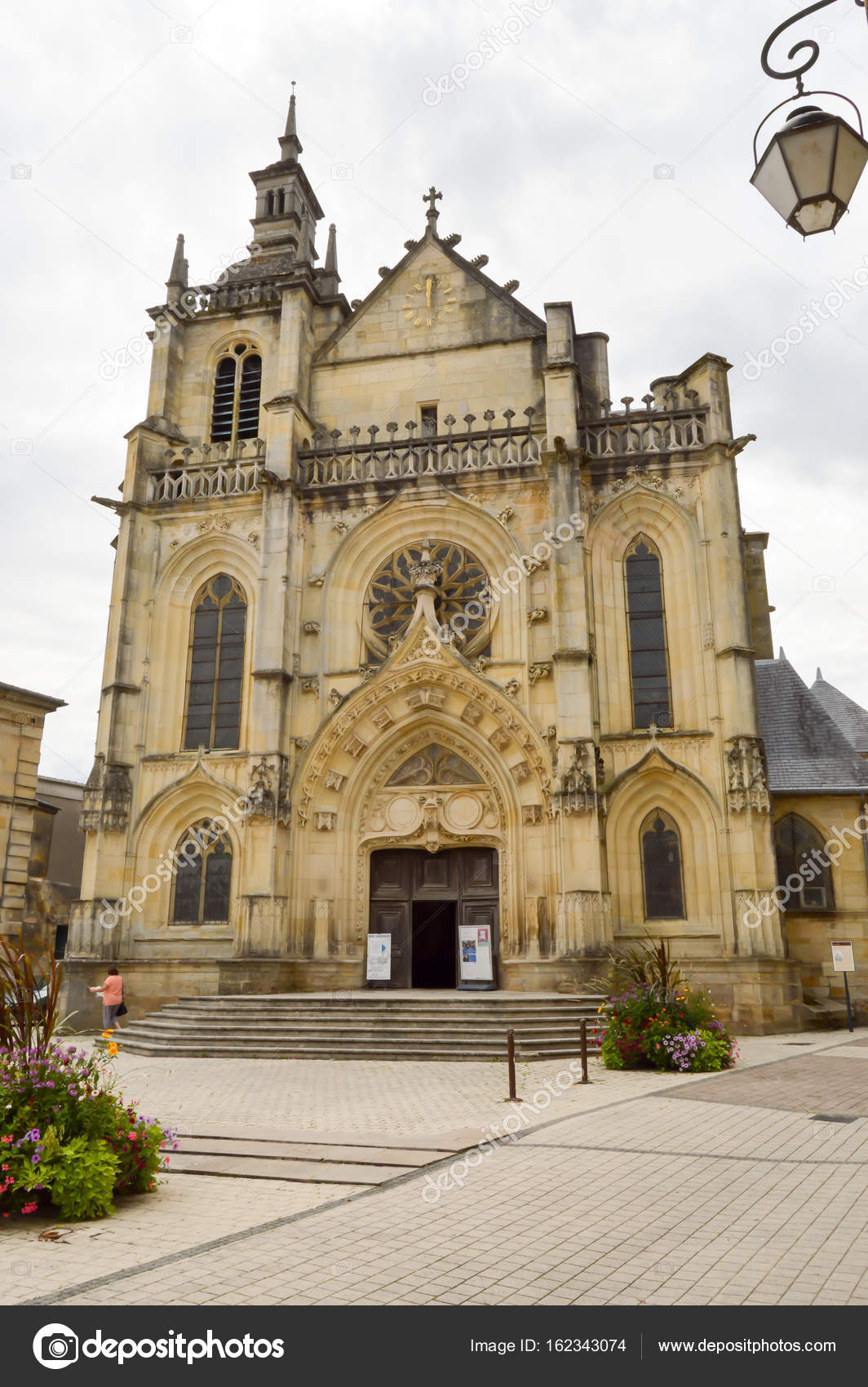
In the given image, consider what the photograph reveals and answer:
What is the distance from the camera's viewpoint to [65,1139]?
6680 mm

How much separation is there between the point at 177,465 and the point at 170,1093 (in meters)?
17.7

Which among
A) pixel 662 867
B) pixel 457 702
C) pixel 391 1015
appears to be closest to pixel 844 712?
pixel 662 867

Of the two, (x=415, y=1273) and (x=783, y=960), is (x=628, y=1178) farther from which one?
(x=783, y=960)

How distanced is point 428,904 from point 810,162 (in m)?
19.0

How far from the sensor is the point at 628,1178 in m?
7.39

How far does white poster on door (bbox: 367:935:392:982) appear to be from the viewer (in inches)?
810

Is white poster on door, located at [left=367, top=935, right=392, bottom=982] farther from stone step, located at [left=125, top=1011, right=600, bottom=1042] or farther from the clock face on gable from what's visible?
the clock face on gable

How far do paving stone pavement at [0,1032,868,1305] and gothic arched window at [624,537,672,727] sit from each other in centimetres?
1217

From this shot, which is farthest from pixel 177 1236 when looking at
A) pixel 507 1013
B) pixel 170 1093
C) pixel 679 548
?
pixel 679 548

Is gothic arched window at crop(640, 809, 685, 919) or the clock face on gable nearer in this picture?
gothic arched window at crop(640, 809, 685, 919)

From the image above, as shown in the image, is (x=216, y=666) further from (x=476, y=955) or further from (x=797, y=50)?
(x=797, y=50)

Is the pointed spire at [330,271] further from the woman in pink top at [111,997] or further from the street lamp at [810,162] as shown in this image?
the street lamp at [810,162]

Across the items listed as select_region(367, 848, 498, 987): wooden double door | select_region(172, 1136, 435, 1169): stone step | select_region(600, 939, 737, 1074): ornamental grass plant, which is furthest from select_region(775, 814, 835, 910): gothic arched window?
select_region(172, 1136, 435, 1169): stone step
